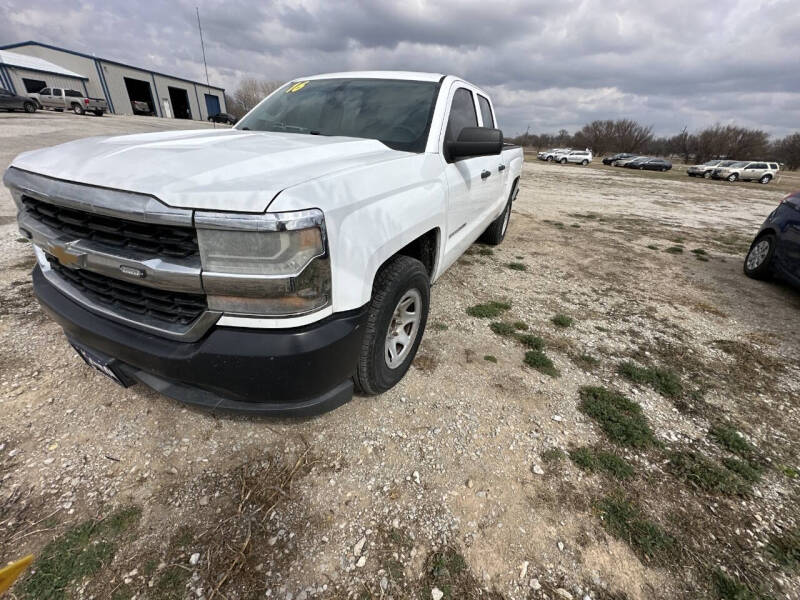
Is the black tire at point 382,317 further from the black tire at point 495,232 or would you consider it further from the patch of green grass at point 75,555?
the black tire at point 495,232

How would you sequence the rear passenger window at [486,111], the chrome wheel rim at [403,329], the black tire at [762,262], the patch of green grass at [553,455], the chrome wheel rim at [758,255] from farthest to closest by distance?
the chrome wheel rim at [758,255], the black tire at [762,262], the rear passenger window at [486,111], the chrome wheel rim at [403,329], the patch of green grass at [553,455]

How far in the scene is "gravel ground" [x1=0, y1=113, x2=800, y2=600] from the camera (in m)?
1.50

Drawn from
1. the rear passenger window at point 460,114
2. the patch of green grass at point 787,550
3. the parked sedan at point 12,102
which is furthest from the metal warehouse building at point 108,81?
the patch of green grass at point 787,550

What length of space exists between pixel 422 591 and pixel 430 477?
1.70 ft

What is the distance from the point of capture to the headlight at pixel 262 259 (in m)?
1.30

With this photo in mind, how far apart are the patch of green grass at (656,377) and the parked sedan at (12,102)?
33.7 meters

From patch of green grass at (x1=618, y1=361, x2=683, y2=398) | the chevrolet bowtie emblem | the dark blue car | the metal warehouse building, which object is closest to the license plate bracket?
the chevrolet bowtie emblem

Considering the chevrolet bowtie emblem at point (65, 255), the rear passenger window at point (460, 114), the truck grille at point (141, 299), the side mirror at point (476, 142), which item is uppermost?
the rear passenger window at point (460, 114)

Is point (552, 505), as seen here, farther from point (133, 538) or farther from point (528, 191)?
point (528, 191)

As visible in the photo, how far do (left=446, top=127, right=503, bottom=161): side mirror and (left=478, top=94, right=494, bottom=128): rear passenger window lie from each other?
1791 millimetres

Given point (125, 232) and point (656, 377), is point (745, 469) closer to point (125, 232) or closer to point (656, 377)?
point (656, 377)

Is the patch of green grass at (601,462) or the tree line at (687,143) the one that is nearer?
the patch of green grass at (601,462)

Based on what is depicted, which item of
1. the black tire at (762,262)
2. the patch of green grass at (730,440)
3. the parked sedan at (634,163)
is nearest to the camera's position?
the patch of green grass at (730,440)

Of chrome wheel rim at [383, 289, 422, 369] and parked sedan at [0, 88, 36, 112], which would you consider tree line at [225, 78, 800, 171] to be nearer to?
parked sedan at [0, 88, 36, 112]
